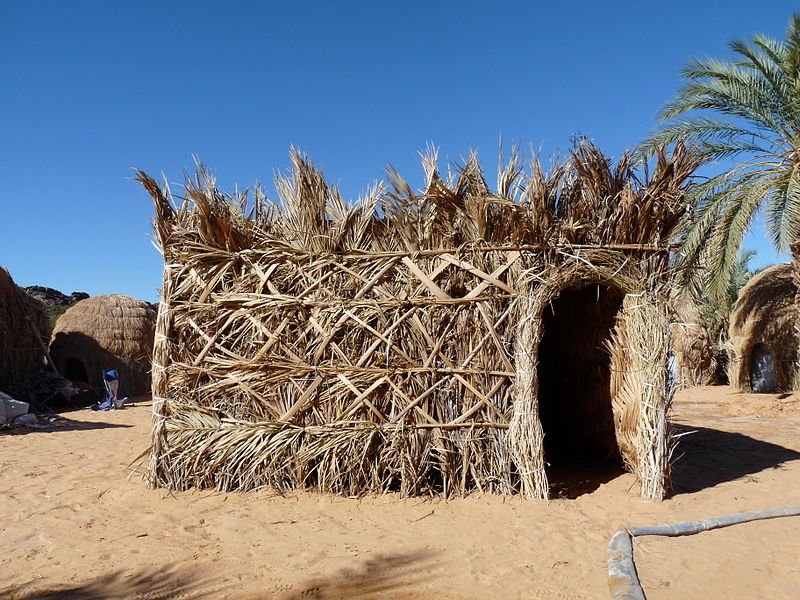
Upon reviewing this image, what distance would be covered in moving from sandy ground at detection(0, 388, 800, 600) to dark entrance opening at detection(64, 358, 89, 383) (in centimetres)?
1094

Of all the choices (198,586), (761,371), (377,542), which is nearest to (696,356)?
(761,371)

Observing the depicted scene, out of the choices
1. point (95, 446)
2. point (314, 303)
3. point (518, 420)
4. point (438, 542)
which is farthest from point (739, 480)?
point (95, 446)

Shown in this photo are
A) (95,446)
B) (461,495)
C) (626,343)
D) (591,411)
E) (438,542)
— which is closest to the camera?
(438,542)

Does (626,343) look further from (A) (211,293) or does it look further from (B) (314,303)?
(A) (211,293)

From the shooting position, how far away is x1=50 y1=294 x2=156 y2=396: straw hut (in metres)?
15.8

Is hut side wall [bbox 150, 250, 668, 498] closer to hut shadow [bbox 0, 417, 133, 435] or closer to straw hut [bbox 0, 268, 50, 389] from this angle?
hut shadow [bbox 0, 417, 133, 435]

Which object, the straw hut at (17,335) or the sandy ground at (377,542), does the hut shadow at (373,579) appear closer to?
the sandy ground at (377,542)

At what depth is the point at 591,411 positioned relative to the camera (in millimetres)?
7270

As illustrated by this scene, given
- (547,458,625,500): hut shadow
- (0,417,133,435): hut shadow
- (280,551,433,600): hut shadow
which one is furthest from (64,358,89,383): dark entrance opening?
(280,551,433,600): hut shadow

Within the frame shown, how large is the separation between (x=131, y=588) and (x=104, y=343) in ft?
45.9

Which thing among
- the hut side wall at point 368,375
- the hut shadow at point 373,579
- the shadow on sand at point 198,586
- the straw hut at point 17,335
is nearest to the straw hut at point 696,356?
the hut side wall at point 368,375

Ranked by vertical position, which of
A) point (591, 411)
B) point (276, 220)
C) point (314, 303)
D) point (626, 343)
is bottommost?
point (591, 411)

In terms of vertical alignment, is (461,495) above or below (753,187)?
below

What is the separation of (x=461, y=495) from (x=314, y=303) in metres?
2.30
